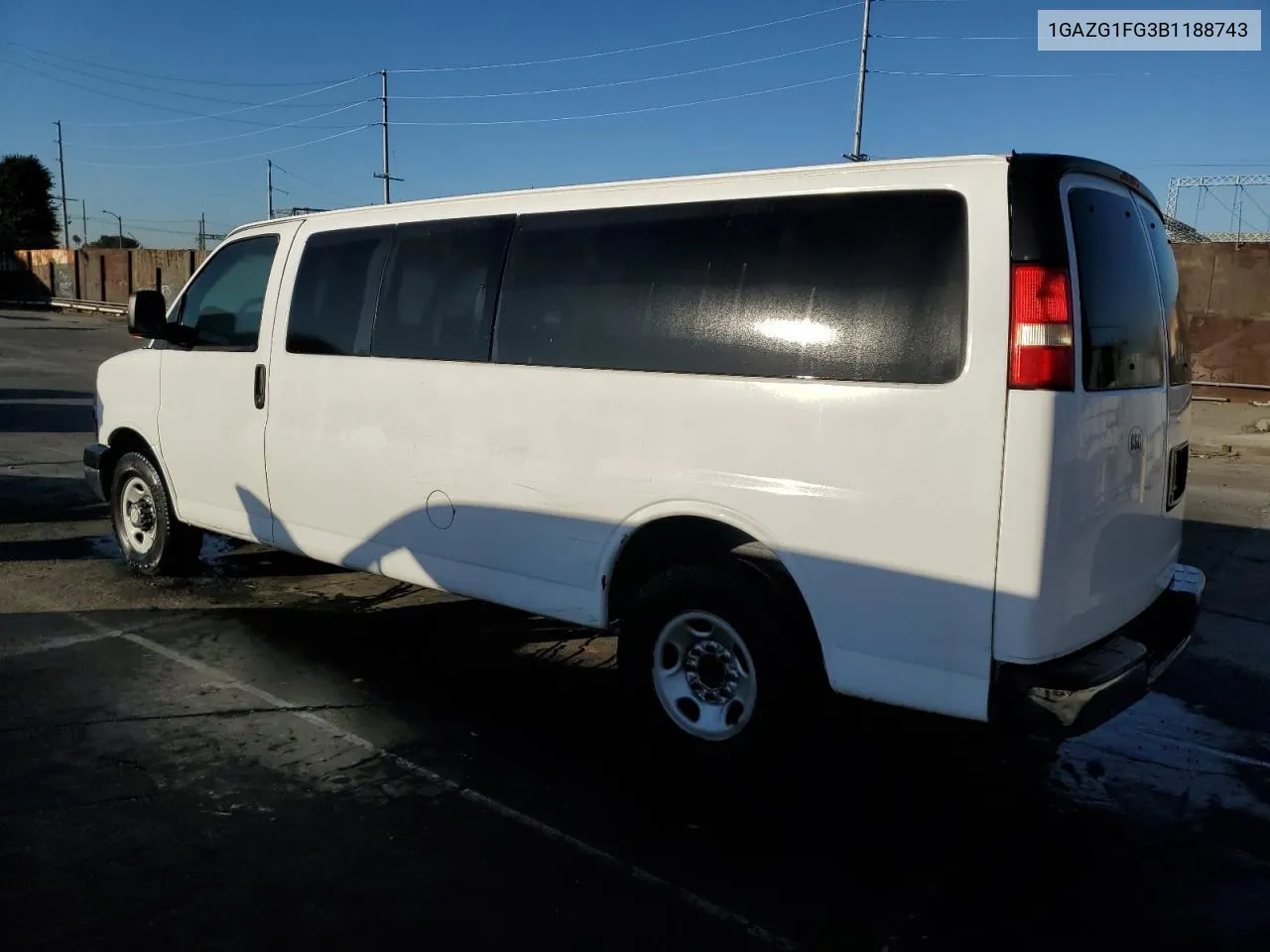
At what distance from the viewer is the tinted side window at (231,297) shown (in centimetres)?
588

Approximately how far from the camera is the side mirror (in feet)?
19.9

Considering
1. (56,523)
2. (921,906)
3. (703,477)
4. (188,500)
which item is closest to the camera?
(921,906)

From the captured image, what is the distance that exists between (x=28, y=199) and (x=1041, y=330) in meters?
99.7

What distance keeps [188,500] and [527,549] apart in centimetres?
295

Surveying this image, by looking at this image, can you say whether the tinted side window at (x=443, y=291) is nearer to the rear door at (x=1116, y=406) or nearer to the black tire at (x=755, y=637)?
the black tire at (x=755, y=637)

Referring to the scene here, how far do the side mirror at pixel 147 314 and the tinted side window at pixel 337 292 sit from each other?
1061mm

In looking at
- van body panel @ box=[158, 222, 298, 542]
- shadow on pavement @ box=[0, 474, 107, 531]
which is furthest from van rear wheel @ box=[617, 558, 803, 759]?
shadow on pavement @ box=[0, 474, 107, 531]

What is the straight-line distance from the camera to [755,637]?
3779mm

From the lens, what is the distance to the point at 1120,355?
3562 millimetres

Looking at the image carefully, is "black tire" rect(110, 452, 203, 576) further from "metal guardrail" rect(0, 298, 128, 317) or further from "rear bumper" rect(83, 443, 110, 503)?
"metal guardrail" rect(0, 298, 128, 317)

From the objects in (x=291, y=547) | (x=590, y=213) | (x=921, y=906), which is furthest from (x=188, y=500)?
(x=921, y=906)

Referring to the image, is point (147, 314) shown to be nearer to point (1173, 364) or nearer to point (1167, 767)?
point (1173, 364)

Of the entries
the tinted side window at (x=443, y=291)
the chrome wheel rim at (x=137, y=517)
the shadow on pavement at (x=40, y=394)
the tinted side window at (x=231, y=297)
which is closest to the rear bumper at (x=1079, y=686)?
the tinted side window at (x=443, y=291)

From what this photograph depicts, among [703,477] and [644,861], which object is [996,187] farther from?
[644,861]
